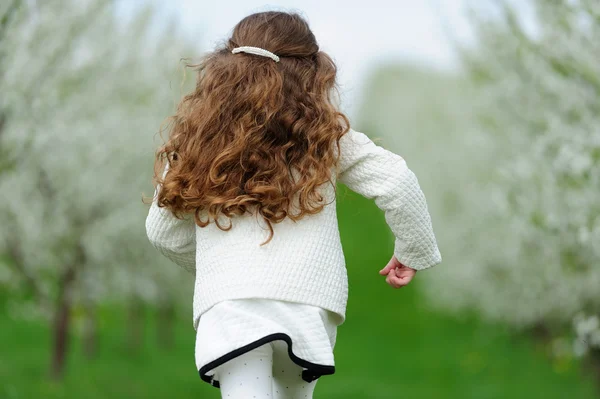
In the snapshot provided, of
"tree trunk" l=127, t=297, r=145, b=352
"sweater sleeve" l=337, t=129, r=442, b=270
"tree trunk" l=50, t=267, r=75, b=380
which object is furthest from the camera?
"tree trunk" l=127, t=297, r=145, b=352

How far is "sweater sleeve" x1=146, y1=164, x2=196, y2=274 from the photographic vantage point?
3023 millimetres

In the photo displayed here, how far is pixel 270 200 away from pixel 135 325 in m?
10.3

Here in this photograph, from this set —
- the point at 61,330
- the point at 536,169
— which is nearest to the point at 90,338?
the point at 61,330

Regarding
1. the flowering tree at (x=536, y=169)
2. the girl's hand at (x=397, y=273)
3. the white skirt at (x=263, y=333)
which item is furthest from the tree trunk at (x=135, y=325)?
the white skirt at (x=263, y=333)

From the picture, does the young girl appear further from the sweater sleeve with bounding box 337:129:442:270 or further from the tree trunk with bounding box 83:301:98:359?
the tree trunk with bounding box 83:301:98:359

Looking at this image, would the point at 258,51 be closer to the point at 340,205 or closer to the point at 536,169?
the point at 536,169

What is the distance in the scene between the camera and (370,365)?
1351cm

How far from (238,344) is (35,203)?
5788 millimetres

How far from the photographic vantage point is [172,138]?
9.71 ft

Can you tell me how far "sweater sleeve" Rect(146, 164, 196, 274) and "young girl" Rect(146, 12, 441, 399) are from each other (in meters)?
0.01

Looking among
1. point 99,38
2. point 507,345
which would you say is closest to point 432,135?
point 507,345

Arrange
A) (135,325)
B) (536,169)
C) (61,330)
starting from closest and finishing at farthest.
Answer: (536,169) → (61,330) → (135,325)

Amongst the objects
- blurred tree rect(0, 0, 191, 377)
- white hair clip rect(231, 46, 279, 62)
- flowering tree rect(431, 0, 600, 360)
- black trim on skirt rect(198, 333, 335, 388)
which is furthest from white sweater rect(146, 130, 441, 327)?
blurred tree rect(0, 0, 191, 377)

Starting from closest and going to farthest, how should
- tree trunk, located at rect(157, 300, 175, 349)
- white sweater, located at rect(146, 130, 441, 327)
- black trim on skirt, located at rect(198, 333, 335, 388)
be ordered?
black trim on skirt, located at rect(198, 333, 335, 388), white sweater, located at rect(146, 130, 441, 327), tree trunk, located at rect(157, 300, 175, 349)
